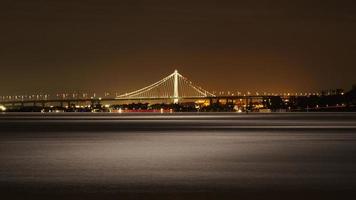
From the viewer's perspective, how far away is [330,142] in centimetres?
2589

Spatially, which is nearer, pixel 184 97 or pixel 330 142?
pixel 330 142

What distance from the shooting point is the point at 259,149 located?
74.2 feet

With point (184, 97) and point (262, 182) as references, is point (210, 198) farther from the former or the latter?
point (184, 97)

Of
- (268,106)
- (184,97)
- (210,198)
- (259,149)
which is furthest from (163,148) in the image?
(268,106)

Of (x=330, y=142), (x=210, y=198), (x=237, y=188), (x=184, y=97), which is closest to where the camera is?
(x=210, y=198)

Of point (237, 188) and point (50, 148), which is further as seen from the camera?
point (50, 148)

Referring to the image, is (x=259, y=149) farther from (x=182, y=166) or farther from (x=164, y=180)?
(x=164, y=180)

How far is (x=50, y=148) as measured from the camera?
2306 centimetres

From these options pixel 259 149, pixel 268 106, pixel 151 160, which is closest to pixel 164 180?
pixel 151 160

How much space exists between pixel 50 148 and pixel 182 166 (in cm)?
731

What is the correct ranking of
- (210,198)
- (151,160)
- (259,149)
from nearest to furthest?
(210,198) → (151,160) → (259,149)

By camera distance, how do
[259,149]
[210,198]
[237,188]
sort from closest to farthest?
[210,198], [237,188], [259,149]

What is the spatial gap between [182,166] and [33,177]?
11.9 ft

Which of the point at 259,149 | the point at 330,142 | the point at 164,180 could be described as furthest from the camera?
the point at 330,142
